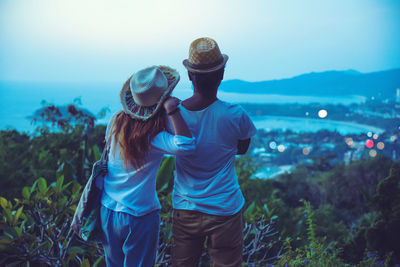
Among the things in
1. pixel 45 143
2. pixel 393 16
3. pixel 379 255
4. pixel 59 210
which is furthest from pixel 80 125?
pixel 393 16

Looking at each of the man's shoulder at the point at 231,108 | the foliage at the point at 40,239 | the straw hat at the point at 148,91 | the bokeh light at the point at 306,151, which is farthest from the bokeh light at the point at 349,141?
the straw hat at the point at 148,91

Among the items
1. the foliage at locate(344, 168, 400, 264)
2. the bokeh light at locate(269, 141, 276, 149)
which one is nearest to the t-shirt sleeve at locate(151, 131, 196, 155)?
the foliage at locate(344, 168, 400, 264)

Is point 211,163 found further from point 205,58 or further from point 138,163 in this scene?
point 205,58

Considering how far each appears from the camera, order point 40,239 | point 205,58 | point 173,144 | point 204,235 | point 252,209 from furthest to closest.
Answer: point 252,209
point 40,239
point 204,235
point 205,58
point 173,144

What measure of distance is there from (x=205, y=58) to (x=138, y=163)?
1.64ft

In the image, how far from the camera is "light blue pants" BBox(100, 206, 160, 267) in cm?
132

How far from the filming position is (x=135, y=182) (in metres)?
1.34

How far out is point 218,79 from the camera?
1.39 m

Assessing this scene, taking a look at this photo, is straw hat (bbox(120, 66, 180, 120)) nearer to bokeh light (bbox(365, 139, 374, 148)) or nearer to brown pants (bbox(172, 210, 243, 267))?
brown pants (bbox(172, 210, 243, 267))

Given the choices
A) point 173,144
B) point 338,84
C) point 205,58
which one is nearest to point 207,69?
point 205,58

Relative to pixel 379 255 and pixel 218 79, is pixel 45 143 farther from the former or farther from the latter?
pixel 379 255

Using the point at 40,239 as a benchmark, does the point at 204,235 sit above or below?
above

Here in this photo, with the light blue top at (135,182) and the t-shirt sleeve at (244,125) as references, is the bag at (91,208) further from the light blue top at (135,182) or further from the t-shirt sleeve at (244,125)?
the t-shirt sleeve at (244,125)

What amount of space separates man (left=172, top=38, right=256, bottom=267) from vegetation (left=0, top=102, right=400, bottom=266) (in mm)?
776
